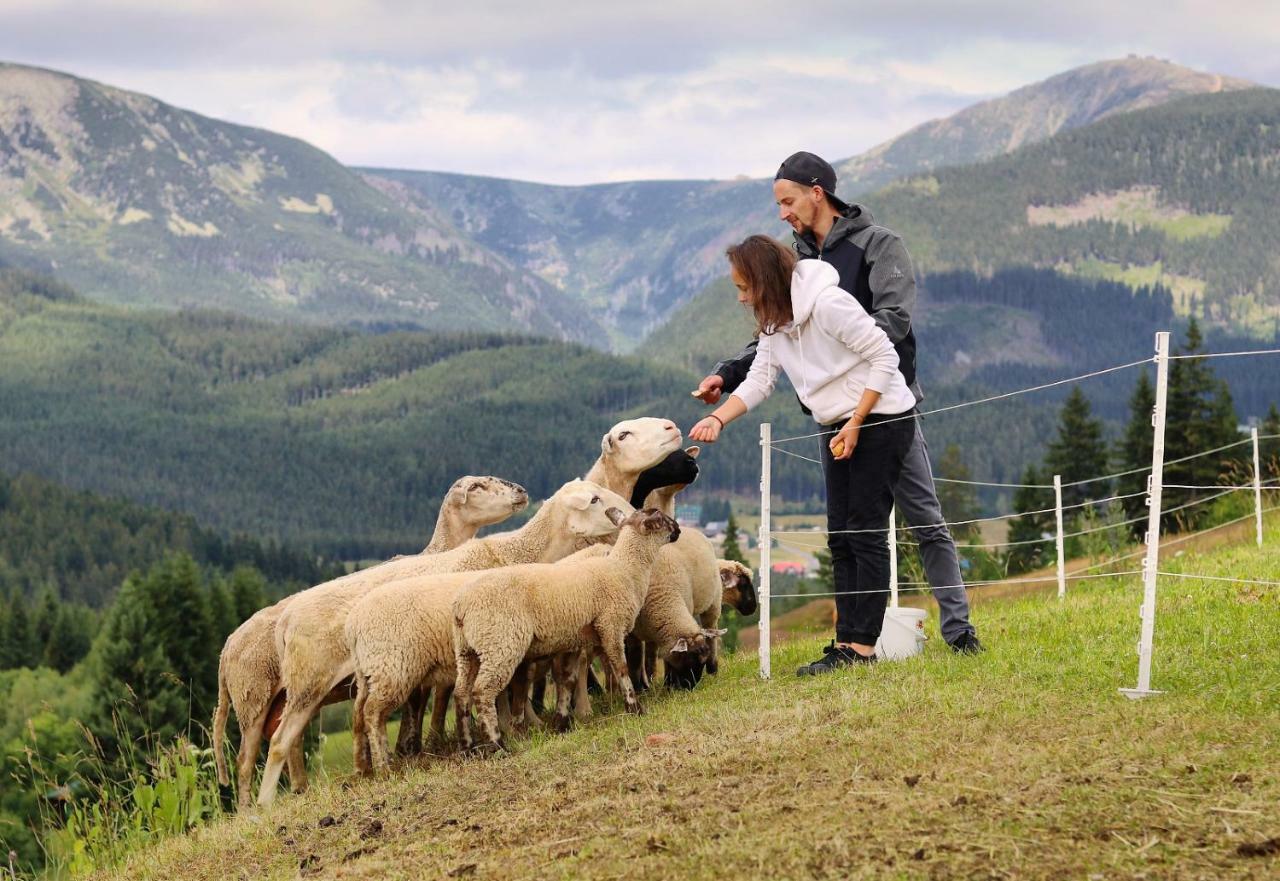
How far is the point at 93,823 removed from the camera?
12.1m

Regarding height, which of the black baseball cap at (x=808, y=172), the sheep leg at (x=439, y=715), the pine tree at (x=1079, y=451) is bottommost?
the pine tree at (x=1079, y=451)

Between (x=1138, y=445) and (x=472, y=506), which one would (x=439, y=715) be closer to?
(x=472, y=506)

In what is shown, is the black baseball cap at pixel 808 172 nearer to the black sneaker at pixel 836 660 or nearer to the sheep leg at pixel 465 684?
the black sneaker at pixel 836 660

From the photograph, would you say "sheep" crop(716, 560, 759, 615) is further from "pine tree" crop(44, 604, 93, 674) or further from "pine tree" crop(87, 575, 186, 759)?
"pine tree" crop(44, 604, 93, 674)

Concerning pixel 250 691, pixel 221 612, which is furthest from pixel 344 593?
pixel 221 612

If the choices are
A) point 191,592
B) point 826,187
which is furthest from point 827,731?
point 191,592

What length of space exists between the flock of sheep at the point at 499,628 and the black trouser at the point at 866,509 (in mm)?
1413

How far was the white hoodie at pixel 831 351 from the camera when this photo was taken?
9234 mm

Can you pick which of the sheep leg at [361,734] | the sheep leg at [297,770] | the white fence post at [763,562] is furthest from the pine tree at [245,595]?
the white fence post at [763,562]

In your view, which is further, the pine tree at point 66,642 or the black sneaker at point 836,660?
the pine tree at point 66,642

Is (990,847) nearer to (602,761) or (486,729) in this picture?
(602,761)

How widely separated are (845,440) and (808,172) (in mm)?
1868

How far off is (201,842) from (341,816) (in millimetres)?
1113

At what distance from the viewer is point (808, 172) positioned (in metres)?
9.67
